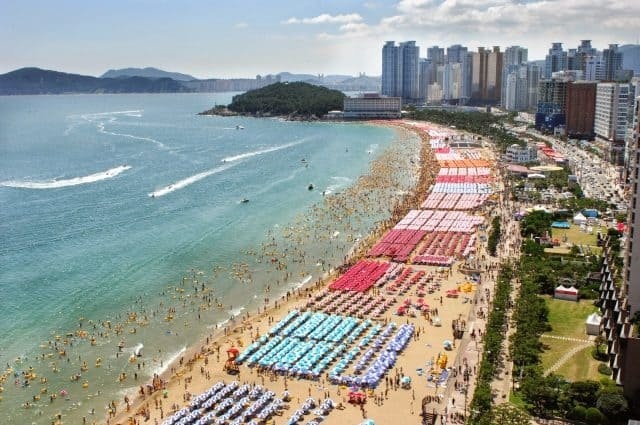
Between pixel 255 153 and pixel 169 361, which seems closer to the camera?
pixel 169 361

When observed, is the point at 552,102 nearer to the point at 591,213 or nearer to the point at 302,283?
the point at 591,213

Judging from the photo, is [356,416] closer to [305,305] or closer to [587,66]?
[305,305]

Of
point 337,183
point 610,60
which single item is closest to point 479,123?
point 610,60

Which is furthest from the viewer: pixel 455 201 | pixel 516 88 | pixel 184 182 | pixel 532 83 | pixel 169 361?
pixel 516 88

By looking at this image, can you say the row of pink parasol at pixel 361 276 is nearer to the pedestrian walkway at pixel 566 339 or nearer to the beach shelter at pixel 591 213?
the pedestrian walkway at pixel 566 339

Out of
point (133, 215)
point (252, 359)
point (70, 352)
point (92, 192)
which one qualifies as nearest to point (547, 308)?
point (252, 359)

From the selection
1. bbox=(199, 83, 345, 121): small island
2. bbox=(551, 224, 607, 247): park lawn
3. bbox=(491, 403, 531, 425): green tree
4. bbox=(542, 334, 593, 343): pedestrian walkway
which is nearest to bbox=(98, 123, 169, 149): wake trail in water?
bbox=(199, 83, 345, 121): small island

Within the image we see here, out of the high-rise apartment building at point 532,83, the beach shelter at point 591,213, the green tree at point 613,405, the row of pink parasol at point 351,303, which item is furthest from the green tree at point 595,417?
the high-rise apartment building at point 532,83
